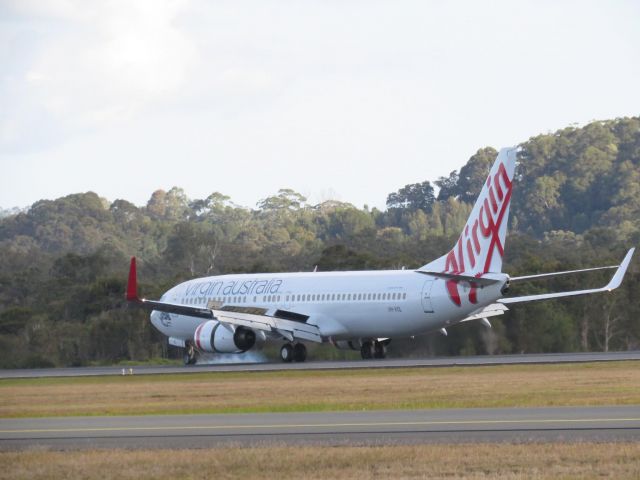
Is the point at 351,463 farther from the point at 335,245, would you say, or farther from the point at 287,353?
Result: the point at 335,245

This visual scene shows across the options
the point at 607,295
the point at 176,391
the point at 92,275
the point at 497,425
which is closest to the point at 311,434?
the point at 497,425

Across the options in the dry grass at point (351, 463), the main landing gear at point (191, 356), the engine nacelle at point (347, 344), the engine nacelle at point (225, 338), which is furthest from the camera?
the main landing gear at point (191, 356)

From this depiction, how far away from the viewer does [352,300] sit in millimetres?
48906

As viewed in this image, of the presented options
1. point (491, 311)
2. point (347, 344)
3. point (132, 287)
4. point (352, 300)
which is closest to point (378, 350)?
point (347, 344)

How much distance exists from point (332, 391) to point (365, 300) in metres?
17.1

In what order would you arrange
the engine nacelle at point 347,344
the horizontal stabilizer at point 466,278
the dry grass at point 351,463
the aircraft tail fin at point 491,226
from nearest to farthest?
the dry grass at point 351,463
the horizontal stabilizer at point 466,278
the aircraft tail fin at point 491,226
the engine nacelle at point 347,344

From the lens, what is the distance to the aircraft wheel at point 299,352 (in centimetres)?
4988

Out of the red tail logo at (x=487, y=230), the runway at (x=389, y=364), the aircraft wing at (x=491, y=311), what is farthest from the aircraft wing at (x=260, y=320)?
the red tail logo at (x=487, y=230)

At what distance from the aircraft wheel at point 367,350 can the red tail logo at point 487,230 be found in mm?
5577

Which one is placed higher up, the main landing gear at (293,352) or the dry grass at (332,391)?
the main landing gear at (293,352)

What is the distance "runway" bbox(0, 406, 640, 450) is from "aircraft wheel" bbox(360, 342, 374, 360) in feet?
80.4

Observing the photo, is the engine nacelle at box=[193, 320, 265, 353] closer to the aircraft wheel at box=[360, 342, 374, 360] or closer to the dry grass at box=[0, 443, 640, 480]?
the aircraft wheel at box=[360, 342, 374, 360]

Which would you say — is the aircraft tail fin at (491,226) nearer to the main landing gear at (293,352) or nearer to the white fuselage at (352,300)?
the white fuselage at (352,300)

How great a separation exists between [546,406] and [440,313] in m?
21.6
